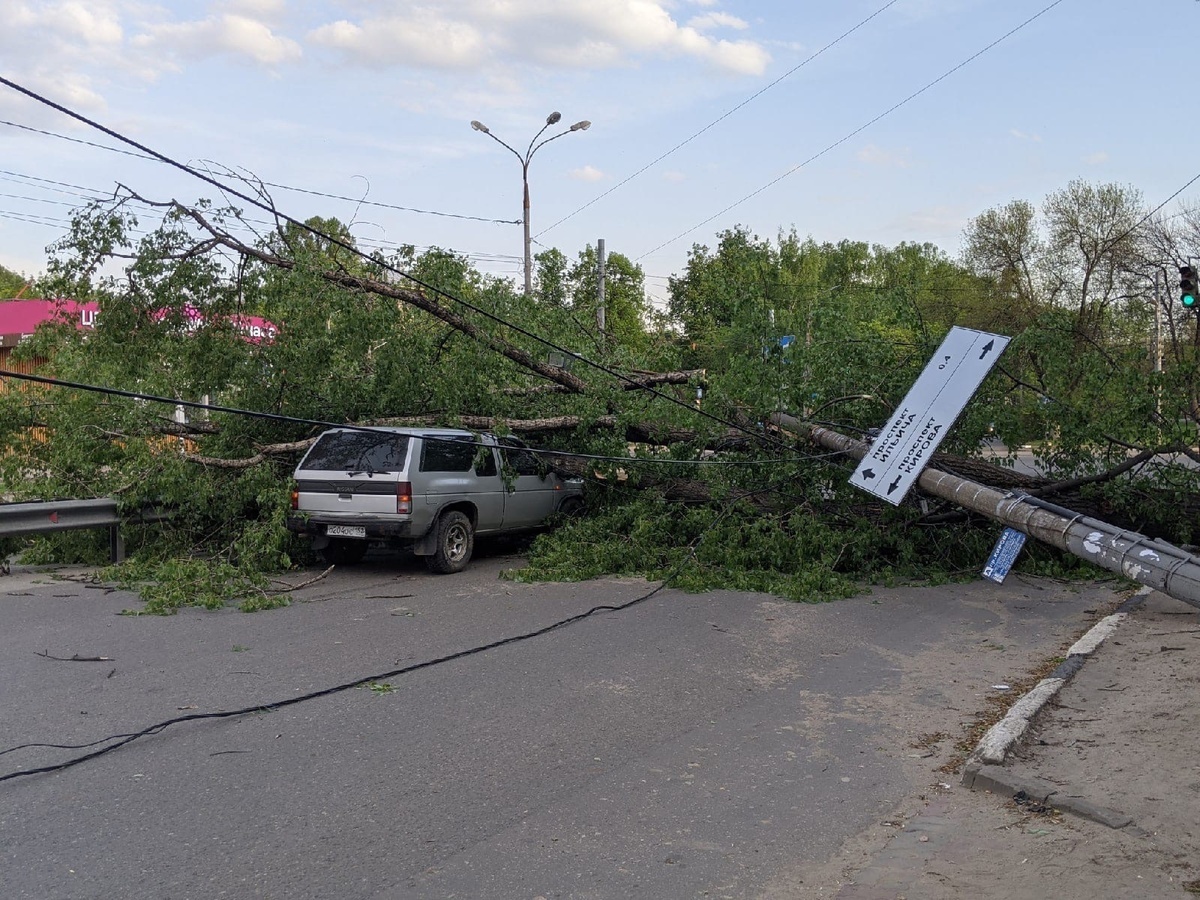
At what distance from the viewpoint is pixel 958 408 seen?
24.9 ft

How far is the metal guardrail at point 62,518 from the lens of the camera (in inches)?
442

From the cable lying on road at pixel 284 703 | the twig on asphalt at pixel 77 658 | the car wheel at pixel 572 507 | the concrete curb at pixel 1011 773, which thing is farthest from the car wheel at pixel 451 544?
the concrete curb at pixel 1011 773

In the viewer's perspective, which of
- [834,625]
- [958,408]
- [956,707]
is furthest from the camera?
[834,625]

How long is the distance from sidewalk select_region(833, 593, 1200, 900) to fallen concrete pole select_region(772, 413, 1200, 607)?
36.1 inches

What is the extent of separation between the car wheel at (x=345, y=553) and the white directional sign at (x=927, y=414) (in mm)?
6903

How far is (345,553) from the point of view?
13.1 metres

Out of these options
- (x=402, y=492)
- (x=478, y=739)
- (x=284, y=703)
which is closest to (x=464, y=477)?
(x=402, y=492)

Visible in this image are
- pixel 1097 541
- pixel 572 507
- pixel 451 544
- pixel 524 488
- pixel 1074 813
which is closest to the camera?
pixel 1074 813

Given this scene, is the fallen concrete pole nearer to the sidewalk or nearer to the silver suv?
the sidewalk

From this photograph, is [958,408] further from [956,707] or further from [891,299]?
[891,299]

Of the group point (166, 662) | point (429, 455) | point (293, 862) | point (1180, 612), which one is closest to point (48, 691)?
point (166, 662)

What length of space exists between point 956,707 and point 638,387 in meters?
7.40

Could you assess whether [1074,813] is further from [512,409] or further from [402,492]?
[512,409]

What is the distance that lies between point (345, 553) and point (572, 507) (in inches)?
128
